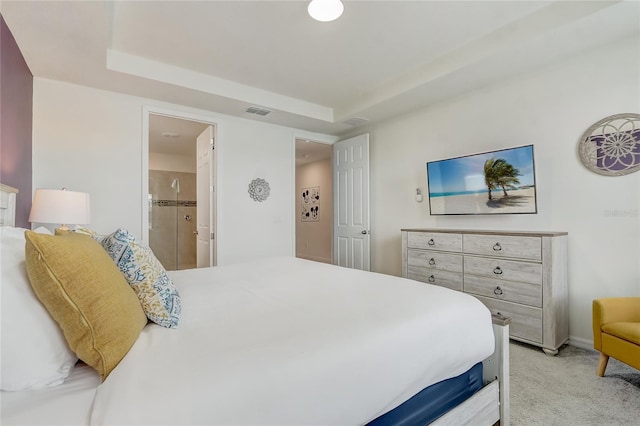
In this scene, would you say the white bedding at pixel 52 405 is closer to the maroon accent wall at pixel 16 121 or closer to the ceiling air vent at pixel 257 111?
the maroon accent wall at pixel 16 121

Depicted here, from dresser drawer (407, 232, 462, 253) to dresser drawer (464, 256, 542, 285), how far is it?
17 centimetres

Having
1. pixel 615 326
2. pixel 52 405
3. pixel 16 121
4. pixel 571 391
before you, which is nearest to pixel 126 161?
pixel 16 121

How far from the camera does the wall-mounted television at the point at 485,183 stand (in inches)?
110

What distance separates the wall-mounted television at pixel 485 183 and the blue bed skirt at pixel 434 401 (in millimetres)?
2027

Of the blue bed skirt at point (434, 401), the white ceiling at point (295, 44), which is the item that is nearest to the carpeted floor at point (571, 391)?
the blue bed skirt at point (434, 401)

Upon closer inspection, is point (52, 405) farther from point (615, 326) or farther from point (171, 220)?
point (171, 220)

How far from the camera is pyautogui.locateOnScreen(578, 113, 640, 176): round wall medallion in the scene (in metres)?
2.28

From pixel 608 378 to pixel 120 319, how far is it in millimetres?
2864

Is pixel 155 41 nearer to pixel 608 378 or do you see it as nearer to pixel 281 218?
pixel 281 218

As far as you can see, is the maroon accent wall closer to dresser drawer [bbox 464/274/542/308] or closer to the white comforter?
the white comforter

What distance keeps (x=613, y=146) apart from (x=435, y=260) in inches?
66.9

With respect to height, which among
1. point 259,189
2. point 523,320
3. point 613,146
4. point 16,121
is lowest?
point 523,320

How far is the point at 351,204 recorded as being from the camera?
4539mm

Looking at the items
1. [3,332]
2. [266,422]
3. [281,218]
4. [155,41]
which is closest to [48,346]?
[3,332]
